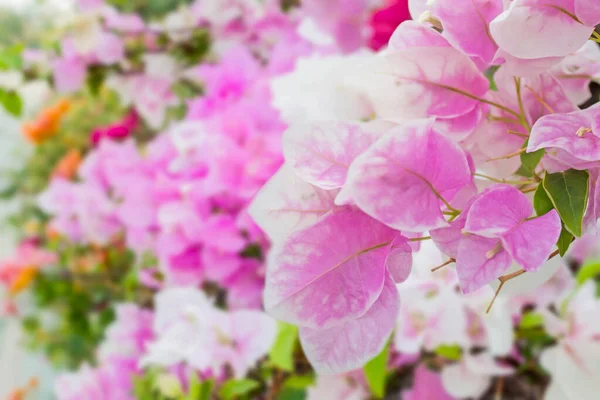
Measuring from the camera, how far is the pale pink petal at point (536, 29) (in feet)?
0.49

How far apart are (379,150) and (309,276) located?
1.4 inches

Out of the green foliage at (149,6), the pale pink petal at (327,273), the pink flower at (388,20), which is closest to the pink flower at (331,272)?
the pale pink petal at (327,273)

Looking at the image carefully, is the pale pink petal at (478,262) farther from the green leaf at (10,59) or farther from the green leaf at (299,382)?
the green leaf at (10,59)

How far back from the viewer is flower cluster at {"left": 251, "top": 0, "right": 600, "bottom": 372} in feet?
0.47

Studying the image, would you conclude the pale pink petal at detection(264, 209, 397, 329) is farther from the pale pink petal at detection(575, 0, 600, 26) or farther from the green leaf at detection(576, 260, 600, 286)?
the green leaf at detection(576, 260, 600, 286)

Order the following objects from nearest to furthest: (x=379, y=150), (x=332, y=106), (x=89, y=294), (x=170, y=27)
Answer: (x=379, y=150)
(x=332, y=106)
(x=170, y=27)
(x=89, y=294)

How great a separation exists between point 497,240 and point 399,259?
3 centimetres

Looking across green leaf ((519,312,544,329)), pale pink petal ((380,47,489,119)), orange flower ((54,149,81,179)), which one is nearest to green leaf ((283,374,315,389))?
green leaf ((519,312,544,329))

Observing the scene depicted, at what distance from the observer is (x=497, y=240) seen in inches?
6.0

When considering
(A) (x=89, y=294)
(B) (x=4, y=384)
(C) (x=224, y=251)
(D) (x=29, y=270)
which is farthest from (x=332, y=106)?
(B) (x=4, y=384)

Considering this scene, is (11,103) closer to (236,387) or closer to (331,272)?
(236,387)

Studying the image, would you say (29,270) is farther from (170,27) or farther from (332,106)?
(332,106)

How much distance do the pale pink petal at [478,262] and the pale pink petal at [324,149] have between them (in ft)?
0.11

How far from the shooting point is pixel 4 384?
1.26m
